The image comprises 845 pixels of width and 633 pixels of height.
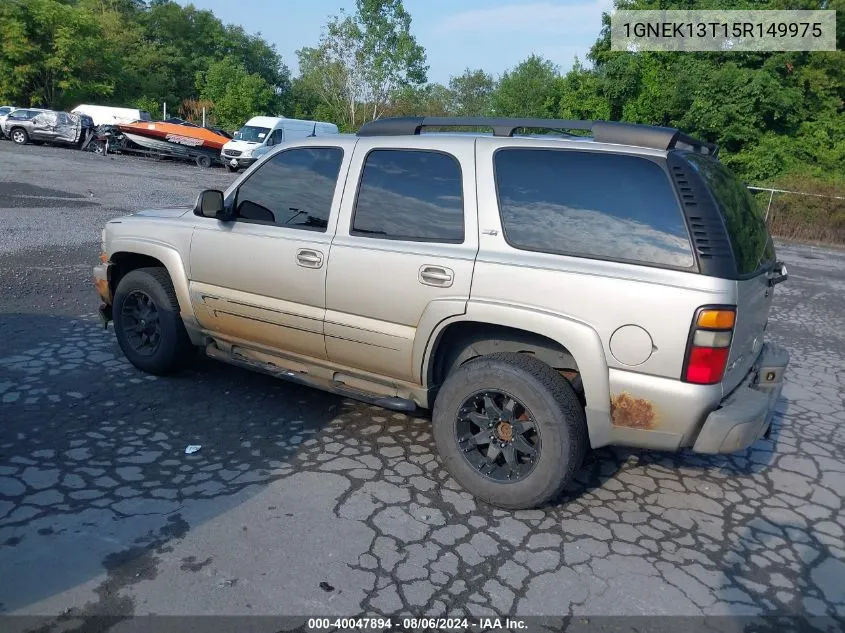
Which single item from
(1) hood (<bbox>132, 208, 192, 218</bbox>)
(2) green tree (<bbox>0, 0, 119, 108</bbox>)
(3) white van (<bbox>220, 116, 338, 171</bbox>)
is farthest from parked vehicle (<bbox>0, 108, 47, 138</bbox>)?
(1) hood (<bbox>132, 208, 192, 218</bbox>)

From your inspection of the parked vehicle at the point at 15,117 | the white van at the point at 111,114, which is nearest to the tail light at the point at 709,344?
the parked vehicle at the point at 15,117

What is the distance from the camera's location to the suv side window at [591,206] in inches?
128

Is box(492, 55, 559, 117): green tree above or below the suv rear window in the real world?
above

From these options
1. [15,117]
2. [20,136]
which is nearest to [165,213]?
[20,136]

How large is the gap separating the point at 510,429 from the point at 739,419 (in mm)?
1115

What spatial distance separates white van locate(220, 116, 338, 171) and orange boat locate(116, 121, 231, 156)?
1278 mm

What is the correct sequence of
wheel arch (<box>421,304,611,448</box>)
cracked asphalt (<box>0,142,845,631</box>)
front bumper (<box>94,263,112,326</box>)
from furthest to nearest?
front bumper (<box>94,263,112,326</box>)
wheel arch (<box>421,304,611,448</box>)
cracked asphalt (<box>0,142,845,631</box>)

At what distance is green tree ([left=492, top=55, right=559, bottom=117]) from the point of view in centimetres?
3672

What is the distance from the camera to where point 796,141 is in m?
26.1

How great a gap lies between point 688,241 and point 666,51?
2798 cm

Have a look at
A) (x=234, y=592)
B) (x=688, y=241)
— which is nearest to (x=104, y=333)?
(x=234, y=592)

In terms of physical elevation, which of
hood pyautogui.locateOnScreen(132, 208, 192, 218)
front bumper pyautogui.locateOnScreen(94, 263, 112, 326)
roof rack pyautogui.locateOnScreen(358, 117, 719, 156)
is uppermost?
roof rack pyautogui.locateOnScreen(358, 117, 719, 156)

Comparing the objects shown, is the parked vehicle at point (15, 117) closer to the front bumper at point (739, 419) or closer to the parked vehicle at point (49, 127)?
the parked vehicle at point (49, 127)

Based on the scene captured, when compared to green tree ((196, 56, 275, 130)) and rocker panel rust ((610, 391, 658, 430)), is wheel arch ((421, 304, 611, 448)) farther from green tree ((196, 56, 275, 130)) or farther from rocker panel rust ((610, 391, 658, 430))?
green tree ((196, 56, 275, 130))
